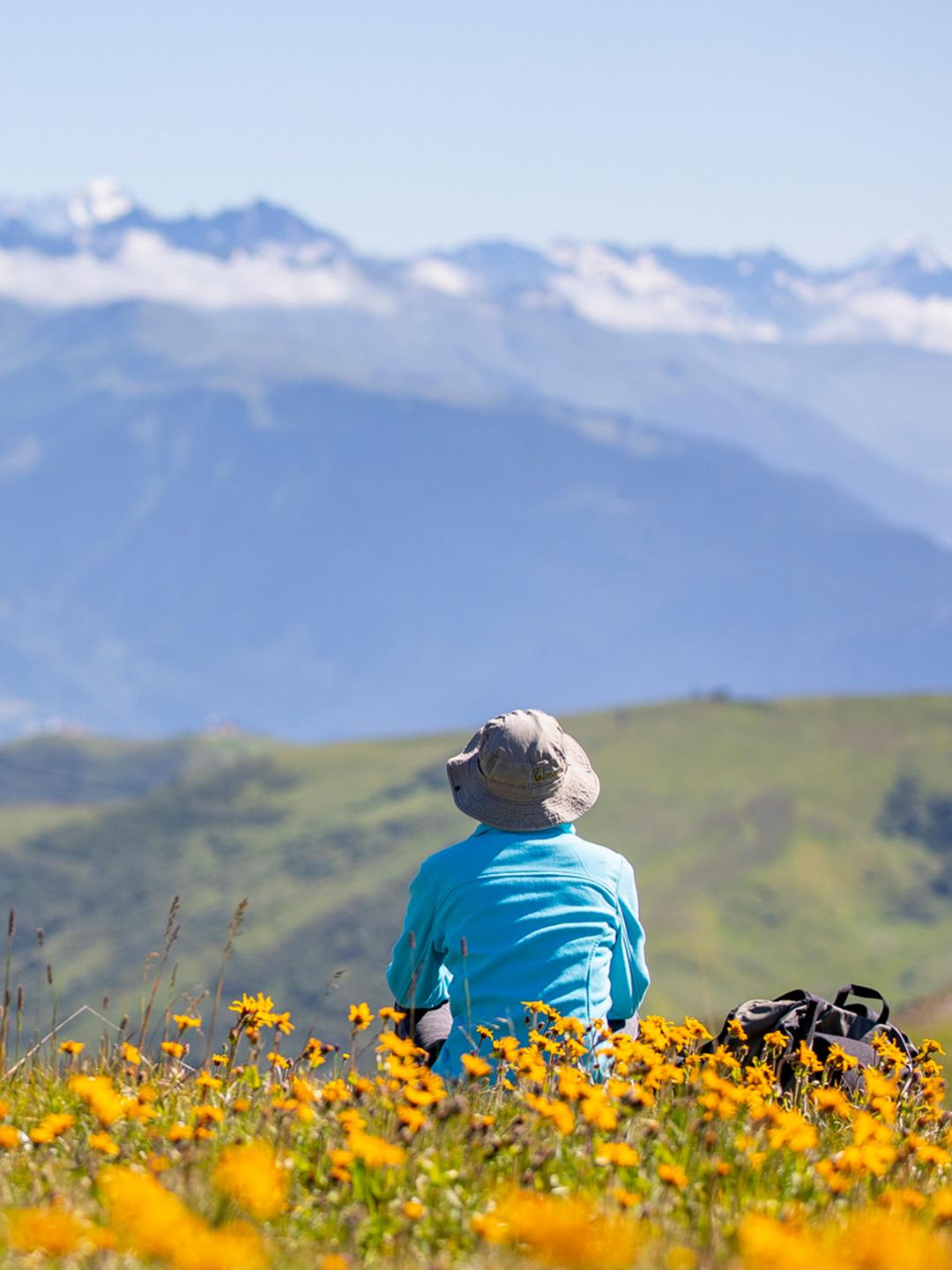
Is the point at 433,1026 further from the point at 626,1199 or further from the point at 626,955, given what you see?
the point at 626,1199

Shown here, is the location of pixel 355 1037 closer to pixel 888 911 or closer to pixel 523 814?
pixel 523 814

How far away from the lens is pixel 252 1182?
8.96ft

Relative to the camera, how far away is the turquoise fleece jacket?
20.1 feet

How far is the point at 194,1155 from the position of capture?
13.3ft

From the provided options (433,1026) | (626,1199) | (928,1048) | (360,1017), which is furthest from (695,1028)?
(626,1199)

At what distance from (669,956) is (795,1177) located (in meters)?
167

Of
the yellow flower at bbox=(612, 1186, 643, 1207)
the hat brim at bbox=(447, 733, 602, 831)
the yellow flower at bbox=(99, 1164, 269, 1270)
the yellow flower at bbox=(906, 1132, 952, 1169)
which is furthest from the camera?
the hat brim at bbox=(447, 733, 602, 831)

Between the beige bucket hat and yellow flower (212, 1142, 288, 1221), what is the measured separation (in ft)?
8.27

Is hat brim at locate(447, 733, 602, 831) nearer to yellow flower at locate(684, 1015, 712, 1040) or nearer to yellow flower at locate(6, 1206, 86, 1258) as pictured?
yellow flower at locate(684, 1015, 712, 1040)

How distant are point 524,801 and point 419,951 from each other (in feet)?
2.41

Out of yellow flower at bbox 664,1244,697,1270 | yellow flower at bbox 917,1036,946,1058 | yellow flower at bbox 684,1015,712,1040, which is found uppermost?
yellow flower at bbox 664,1244,697,1270

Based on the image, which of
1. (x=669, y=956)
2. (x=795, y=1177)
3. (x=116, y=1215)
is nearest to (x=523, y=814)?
(x=795, y=1177)

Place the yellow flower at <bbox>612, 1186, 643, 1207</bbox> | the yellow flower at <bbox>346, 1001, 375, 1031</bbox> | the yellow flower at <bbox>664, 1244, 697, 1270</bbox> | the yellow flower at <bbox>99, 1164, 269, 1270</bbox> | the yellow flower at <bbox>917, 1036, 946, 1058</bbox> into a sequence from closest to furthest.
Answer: the yellow flower at <bbox>99, 1164, 269, 1270</bbox> < the yellow flower at <bbox>664, 1244, 697, 1270</bbox> < the yellow flower at <bbox>612, 1186, 643, 1207</bbox> < the yellow flower at <bbox>346, 1001, 375, 1031</bbox> < the yellow flower at <bbox>917, 1036, 946, 1058</bbox>

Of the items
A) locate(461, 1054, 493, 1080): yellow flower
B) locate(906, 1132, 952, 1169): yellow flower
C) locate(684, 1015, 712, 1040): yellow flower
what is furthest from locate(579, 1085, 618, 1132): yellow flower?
locate(684, 1015, 712, 1040): yellow flower
